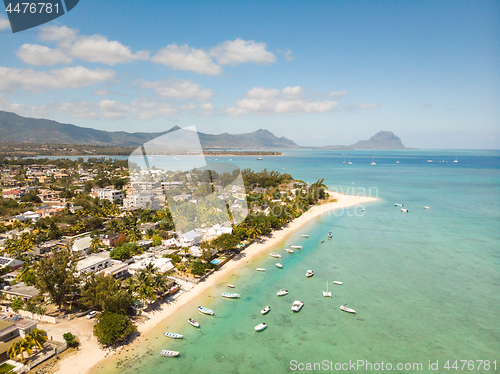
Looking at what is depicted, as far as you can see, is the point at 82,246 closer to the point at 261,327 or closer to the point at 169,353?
the point at 169,353

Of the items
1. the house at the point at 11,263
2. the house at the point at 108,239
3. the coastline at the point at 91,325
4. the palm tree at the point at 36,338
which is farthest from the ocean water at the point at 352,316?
the house at the point at 11,263

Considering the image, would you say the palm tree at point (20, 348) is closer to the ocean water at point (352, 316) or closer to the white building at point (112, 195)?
the ocean water at point (352, 316)

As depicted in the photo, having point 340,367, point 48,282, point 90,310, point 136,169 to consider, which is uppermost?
point 136,169

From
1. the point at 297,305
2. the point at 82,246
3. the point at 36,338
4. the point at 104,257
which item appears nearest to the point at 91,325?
the point at 36,338

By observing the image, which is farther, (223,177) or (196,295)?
(223,177)

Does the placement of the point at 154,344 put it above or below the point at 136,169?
below

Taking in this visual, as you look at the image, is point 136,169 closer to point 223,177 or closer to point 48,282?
point 223,177

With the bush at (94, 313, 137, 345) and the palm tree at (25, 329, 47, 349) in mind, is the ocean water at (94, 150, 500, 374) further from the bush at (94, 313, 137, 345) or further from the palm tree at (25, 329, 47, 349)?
the palm tree at (25, 329, 47, 349)

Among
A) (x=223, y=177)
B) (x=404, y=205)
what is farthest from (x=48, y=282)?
(x=404, y=205)
